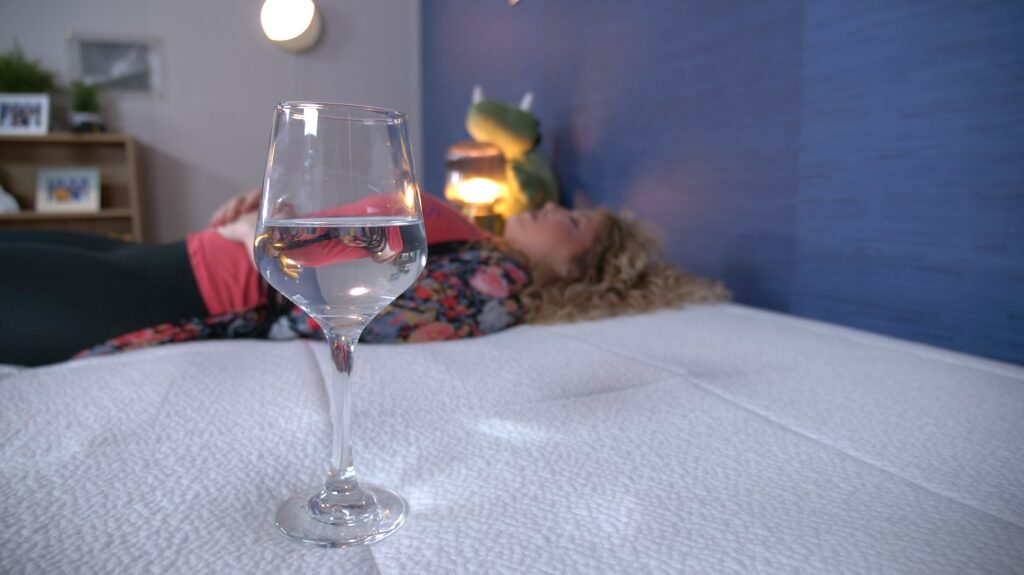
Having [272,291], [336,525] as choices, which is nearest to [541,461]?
[336,525]

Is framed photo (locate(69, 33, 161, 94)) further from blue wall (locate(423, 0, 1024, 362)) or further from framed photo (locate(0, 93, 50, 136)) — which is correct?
blue wall (locate(423, 0, 1024, 362))

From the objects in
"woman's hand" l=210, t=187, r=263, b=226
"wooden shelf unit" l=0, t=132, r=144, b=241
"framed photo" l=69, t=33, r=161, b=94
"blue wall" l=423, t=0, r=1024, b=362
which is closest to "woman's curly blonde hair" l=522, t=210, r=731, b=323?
"blue wall" l=423, t=0, r=1024, b=362

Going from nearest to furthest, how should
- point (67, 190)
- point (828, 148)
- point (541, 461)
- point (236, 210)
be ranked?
point (541, 461), point (828, 148), point (236, 210), point (67, 190)

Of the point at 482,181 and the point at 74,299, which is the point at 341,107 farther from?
the point at 482,181

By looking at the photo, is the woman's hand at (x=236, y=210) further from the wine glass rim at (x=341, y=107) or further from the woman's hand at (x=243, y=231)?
the wine glass rim at (x=341, y=107)

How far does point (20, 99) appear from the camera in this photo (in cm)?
314

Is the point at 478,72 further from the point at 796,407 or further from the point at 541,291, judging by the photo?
the point at 796,407

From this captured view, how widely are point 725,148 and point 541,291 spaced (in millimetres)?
664

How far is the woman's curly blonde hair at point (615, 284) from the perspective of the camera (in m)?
1.25

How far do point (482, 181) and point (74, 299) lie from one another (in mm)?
1379

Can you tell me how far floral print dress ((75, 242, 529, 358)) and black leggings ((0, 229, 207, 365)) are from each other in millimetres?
33

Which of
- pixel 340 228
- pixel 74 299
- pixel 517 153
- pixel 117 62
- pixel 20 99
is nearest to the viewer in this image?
pixel 340 228

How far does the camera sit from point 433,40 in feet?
10.6

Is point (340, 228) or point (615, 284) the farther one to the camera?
point (615, 284)
